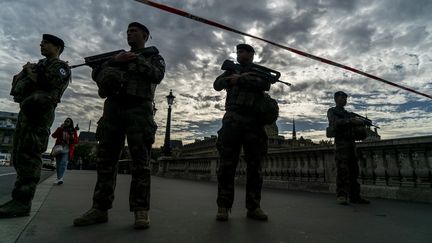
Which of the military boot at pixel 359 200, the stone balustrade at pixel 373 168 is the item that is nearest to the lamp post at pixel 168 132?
the stone balustrade at pixel 373 168

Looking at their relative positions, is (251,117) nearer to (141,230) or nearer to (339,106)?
(141,230)

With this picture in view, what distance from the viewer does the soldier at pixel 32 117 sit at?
279 cm

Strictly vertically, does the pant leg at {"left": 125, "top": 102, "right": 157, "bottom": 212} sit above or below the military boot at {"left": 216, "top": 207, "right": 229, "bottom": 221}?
above

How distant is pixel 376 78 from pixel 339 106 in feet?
4.52

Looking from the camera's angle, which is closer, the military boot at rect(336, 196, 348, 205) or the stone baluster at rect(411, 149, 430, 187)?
the military boot at rect(336, 196, 348, 205)

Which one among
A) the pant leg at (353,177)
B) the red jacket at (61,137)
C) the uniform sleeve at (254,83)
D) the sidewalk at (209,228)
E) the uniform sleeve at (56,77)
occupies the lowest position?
the sidewalk at (209,228)

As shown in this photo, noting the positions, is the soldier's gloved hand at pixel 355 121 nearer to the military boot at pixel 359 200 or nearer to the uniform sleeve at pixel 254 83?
the military boot at pixel 359 200

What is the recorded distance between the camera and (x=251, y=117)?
345 cm

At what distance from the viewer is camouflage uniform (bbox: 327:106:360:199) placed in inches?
199

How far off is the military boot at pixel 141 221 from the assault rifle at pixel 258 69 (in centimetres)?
203

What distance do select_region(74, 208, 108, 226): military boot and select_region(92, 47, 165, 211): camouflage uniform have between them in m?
0.06

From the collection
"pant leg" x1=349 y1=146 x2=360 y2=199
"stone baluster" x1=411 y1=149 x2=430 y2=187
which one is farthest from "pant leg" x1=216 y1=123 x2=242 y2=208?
"stone baluster" x1=411 y1=149 x2=430 y2=187

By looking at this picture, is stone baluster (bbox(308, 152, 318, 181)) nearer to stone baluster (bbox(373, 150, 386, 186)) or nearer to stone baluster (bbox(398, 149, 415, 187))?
stone baluster (bbox(373, 150, 386, 186))

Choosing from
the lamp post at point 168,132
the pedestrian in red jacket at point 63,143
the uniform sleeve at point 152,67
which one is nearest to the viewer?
the uniform sleeve at point 152,67
